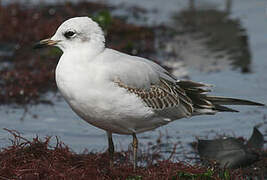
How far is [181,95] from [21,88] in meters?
3.35

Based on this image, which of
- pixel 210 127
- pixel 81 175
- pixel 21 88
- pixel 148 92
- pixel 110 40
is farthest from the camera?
pixel 110 40

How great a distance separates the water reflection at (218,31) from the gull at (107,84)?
4.26m

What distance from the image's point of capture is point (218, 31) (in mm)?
12117

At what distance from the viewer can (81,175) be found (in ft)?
18.8

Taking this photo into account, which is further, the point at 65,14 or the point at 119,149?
the point at 65,14

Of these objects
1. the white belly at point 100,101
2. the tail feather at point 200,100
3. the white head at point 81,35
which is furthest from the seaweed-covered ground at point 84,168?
the white head at point 81,35

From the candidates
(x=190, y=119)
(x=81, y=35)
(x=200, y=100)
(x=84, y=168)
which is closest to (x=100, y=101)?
(x=81, y=35)

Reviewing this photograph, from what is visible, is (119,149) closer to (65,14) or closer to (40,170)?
(40,170)

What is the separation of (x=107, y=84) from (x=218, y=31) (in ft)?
22.7

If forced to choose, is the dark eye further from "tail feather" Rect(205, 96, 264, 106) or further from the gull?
"tail feather" Rect(205, 96, 264, 106)

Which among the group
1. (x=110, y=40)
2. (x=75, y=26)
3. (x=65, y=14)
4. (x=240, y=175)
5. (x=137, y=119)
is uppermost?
(x=65, y=14)

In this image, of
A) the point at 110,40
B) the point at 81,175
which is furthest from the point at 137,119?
the point at 110,40

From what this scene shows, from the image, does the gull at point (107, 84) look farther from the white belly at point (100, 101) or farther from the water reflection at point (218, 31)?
the water reflection at point (218, 31)

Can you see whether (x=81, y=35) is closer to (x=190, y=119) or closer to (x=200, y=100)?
(x=200, y=100)
